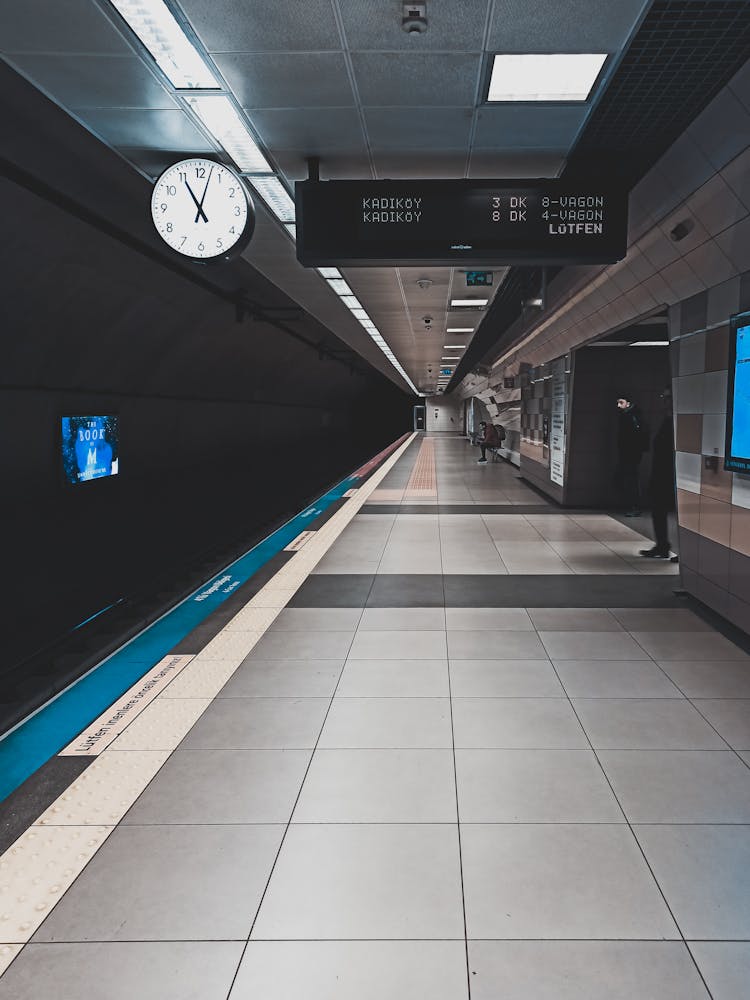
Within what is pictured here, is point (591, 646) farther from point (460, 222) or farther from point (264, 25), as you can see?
point (264, 25)

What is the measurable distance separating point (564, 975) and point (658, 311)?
5.39 meters

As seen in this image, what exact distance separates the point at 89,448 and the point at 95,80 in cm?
429

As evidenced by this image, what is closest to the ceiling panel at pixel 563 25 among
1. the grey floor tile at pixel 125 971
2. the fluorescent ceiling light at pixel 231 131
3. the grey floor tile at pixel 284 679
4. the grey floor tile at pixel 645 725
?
the fluorescent ceiling light at pixel 231 131

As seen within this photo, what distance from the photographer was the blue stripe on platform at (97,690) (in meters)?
3.23

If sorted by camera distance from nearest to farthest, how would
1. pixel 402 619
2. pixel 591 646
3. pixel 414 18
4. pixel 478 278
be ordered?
pixel 414 18 → pixel 591 646 → pixel 402 619 → pixel 478 278

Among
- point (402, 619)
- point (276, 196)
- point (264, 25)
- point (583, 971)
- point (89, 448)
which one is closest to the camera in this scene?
point (583, 971)

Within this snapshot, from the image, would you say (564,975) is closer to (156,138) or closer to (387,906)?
(387,906)

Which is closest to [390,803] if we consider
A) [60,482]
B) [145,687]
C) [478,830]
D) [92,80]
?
[478,830]

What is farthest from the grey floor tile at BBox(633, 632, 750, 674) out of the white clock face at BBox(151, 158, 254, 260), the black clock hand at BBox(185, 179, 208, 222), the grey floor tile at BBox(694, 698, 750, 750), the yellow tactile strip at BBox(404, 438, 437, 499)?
the yellow tactile strip at BBox(404, 438, 437, 499)

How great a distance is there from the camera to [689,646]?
434 centimetres

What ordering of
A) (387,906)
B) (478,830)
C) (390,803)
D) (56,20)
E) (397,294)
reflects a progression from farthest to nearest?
(397,294) → (56,20) → (390,803) → (478,830) → (387,906)

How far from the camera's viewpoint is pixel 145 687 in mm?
3787

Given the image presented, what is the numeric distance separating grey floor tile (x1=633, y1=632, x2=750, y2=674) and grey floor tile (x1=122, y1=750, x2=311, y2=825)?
7.37 feet

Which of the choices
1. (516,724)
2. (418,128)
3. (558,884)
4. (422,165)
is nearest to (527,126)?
(418,128)
